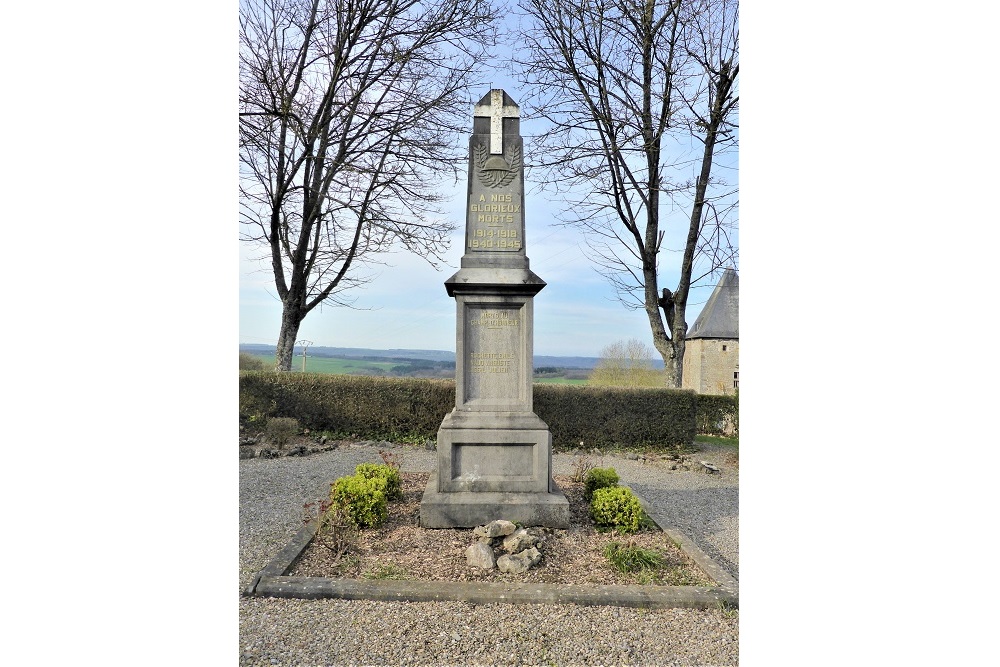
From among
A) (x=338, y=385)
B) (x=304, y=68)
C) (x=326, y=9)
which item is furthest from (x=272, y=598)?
(x=326, y=9)

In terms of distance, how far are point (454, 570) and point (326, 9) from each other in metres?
10.5

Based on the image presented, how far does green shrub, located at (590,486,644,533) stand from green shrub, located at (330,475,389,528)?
216 centimetres

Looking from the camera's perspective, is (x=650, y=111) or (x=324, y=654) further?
Result: (x=650, y=111)

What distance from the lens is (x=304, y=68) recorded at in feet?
33.0

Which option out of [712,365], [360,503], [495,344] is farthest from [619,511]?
[712,365]

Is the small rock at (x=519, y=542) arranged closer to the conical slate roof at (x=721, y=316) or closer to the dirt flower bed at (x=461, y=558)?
the dirt flower bed at (x=461, y=558)

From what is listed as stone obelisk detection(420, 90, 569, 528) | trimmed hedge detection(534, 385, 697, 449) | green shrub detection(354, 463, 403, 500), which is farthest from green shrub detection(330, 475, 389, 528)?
trimmed hedge detection(534, 385, 697, 449)

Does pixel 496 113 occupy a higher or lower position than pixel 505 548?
higher

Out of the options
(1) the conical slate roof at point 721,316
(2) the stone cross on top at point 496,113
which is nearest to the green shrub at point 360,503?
(2) the stone cross on top at point 496,113

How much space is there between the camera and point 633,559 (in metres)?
4.33

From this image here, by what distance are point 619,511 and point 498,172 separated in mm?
3691

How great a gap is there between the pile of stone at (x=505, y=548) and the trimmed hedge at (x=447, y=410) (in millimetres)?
6401

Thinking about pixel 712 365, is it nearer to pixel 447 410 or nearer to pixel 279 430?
pixel 447 410
